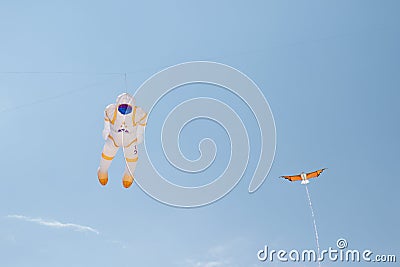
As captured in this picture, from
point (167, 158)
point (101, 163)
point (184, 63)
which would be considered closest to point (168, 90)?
point (184, 63)

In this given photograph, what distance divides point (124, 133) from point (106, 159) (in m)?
A: 1.30

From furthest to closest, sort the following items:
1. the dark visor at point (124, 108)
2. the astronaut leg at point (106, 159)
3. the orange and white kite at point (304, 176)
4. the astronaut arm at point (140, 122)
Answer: the orange and white kite at point (304, 176)
the astronaut leg at point (106, 159)
the astronaut arm at point (140, 122)
the dark visor at point (124, 108)

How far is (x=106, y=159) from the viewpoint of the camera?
13484 millimetres

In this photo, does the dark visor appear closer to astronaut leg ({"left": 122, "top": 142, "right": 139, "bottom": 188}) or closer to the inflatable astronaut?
the inflatable astronaut

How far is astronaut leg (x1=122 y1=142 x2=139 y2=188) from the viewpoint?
13.2 m

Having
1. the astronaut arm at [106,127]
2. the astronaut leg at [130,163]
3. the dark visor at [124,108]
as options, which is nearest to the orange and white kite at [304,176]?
the astronaut leg at [130,163]

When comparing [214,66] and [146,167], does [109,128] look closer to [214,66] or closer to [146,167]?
[146,167]

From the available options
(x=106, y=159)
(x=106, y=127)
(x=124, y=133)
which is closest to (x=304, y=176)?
(x=124, y=133)

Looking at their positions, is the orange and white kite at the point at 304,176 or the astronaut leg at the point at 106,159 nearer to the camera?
the astronaut leg at the point at 106,159

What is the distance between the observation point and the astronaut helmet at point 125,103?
12.3 meters

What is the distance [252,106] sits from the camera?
13539 millimetres

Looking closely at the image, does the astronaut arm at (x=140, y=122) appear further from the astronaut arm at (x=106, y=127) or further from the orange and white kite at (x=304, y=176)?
the orange and white kite at (x=304, y=176)

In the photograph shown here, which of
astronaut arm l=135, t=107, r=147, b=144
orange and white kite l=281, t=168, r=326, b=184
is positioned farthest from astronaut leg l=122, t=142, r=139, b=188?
orange and white kite l=281, t=168, r=326, b=184

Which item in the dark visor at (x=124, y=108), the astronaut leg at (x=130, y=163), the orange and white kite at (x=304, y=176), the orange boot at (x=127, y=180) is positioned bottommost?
the orange boot at (x=127, y=180)
